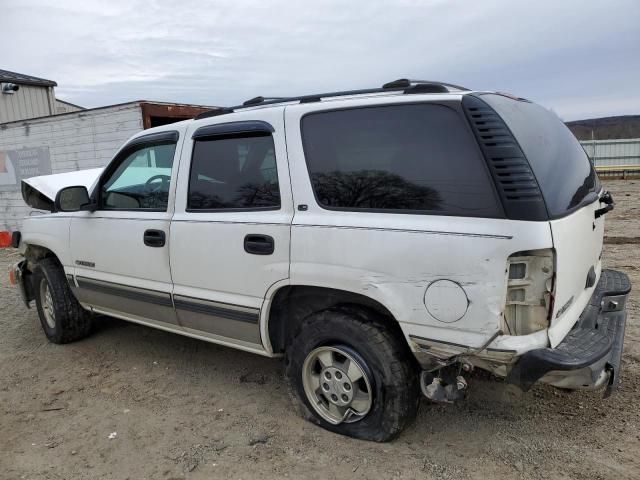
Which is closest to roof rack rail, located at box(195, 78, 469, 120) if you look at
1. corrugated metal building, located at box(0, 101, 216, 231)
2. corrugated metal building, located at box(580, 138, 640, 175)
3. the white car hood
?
the white car hood

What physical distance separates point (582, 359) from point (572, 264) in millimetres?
464

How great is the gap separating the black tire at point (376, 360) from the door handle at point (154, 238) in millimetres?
1255

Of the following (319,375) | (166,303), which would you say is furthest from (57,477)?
(319,375)

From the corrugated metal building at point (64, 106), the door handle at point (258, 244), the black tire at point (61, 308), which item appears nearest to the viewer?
the door handle at point (258, 244)

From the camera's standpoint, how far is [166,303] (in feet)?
12.1

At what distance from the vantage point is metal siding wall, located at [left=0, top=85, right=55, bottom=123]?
1352 cm

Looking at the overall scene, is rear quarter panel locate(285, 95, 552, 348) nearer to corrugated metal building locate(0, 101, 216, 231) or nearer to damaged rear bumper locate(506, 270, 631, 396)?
damaged rear bumper locate(506, 270, 631, 396)

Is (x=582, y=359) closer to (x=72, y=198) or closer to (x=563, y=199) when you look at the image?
(x=563, y=199)

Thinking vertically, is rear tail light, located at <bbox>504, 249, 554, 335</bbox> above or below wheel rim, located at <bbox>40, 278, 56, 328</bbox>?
above

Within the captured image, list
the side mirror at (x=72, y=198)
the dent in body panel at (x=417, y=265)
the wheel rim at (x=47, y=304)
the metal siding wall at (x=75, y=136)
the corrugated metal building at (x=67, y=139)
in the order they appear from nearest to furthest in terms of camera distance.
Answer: the dent in body panel at (x=417, y=265), the side mirror at (x=72, y=198), the wheel rim at (x=47, y=304), the corrugated metal building at (x=67, y=139), the metal siding wall at (x=75, y=136)

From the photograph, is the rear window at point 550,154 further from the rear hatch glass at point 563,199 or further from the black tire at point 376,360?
the black tire at point 376,360

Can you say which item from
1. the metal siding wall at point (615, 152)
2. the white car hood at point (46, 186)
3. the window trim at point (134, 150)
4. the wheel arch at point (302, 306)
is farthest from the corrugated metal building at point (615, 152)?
the wheel arch at point (302, 306)

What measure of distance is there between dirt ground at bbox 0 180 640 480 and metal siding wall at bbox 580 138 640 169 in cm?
2137

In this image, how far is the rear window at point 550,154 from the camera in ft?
7.87
